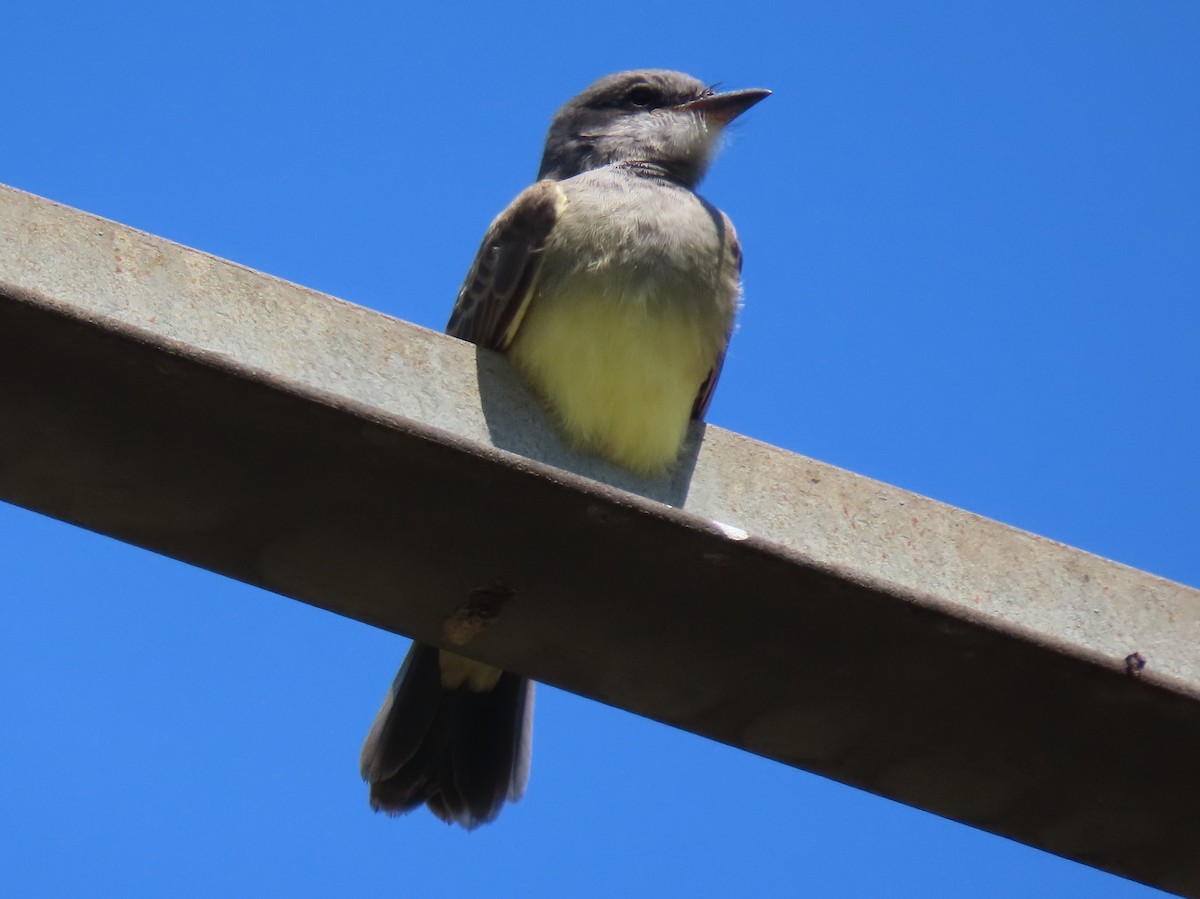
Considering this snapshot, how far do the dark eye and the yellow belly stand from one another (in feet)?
5.29

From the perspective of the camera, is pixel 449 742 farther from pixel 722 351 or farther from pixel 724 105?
pixel 724 105

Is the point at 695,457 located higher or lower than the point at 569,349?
lower

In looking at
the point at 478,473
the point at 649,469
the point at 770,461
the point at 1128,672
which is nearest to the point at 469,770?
the point at 649,469

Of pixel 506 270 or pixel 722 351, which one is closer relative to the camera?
pixel 506 270

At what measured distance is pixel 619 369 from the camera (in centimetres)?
364

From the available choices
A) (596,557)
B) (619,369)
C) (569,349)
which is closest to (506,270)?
(569,349)

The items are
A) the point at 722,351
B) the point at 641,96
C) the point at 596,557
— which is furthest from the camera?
the point at 641,96

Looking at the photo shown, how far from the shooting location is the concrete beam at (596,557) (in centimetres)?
260

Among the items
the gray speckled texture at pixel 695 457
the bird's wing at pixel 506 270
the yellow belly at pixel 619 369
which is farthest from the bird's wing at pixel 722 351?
the gray speckled texture at pixel 695 457

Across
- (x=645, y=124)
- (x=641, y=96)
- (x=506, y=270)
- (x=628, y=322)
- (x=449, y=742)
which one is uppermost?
(x=641, y=96)

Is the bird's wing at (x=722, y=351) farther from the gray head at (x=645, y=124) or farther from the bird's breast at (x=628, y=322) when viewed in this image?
the gray head at (x=645, y=124)

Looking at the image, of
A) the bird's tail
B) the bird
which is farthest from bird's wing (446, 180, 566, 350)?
the bird's tail

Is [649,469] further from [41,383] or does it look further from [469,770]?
[41,383]

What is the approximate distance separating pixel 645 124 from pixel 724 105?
0.31 metres
